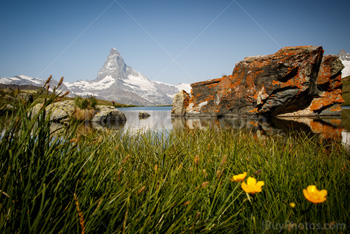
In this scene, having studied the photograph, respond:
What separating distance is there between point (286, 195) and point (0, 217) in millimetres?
2047

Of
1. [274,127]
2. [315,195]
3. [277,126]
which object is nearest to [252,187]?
[315,195]

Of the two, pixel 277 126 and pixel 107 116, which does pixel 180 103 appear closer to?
pixel 107 116

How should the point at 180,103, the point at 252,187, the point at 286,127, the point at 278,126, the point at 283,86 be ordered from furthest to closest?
the point at 180,103 < the point at 283,86 < the point at 278,126 < the point at 286,127 < the point at 252,187

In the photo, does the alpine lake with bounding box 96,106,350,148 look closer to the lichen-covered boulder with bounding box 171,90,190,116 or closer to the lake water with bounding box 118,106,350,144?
the lake water with bounding box 118,106,350,144

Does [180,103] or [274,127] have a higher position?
[180,103]

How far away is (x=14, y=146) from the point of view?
1174 mm

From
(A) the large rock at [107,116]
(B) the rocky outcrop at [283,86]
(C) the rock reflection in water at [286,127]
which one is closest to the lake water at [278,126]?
(C) the rock reflection in water at [286,127]

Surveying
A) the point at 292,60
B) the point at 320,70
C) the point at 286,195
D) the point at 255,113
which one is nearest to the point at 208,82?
the point at 255,113

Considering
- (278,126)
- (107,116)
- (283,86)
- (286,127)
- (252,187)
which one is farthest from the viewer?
(107,116)

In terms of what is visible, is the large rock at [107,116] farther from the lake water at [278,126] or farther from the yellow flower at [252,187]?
the yellow flower at [252,187]

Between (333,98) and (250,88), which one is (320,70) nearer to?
(333,98)

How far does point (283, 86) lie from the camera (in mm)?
13328

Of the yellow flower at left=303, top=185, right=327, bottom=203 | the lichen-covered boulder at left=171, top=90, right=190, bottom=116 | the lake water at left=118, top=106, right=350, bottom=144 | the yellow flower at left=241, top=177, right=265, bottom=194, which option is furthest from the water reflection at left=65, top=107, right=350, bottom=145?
the lichen-covered boulder at left=171, top=90, right=190, bottom=116

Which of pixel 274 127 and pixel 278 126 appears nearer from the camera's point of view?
pixel 274 127
